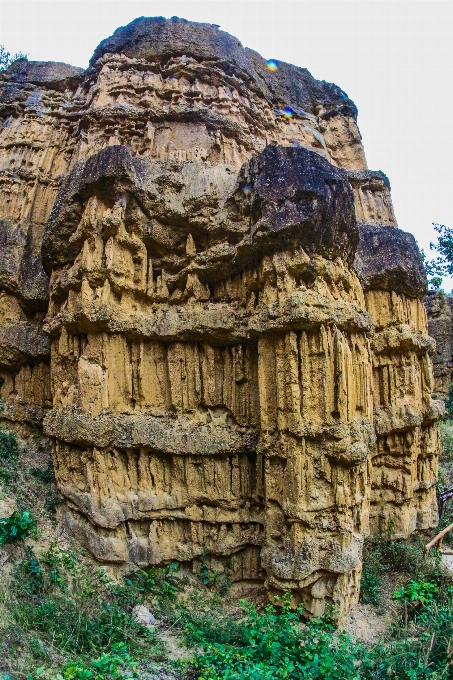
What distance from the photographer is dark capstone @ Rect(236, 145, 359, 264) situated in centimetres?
723

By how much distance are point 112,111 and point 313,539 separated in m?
10.7

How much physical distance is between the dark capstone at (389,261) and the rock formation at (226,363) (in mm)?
43

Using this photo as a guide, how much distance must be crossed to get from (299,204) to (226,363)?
314cm

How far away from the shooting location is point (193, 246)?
856 centimetres

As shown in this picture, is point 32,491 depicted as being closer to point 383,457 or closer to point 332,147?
point 383,457

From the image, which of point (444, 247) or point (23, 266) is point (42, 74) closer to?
point (23, 266)

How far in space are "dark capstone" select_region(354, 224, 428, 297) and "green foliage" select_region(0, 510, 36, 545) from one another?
8021 mm

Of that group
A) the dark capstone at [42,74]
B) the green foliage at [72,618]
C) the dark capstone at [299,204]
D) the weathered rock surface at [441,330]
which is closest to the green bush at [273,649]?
the green foliage at [72,618]

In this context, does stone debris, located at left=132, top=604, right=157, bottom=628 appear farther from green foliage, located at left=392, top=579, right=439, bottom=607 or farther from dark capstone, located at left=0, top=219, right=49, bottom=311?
dark capstone, located at left=0, top=219, right=49, bottom=311

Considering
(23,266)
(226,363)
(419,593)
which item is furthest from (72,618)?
(23,266)

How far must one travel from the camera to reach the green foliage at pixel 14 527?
23.2ft

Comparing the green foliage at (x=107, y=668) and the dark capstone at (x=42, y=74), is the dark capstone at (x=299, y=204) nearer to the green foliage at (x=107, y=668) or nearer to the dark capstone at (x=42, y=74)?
the green foliage at (x=107, y=668)

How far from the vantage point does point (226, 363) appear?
27.6ft

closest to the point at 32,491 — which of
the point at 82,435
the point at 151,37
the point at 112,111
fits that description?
the point at 82,435
